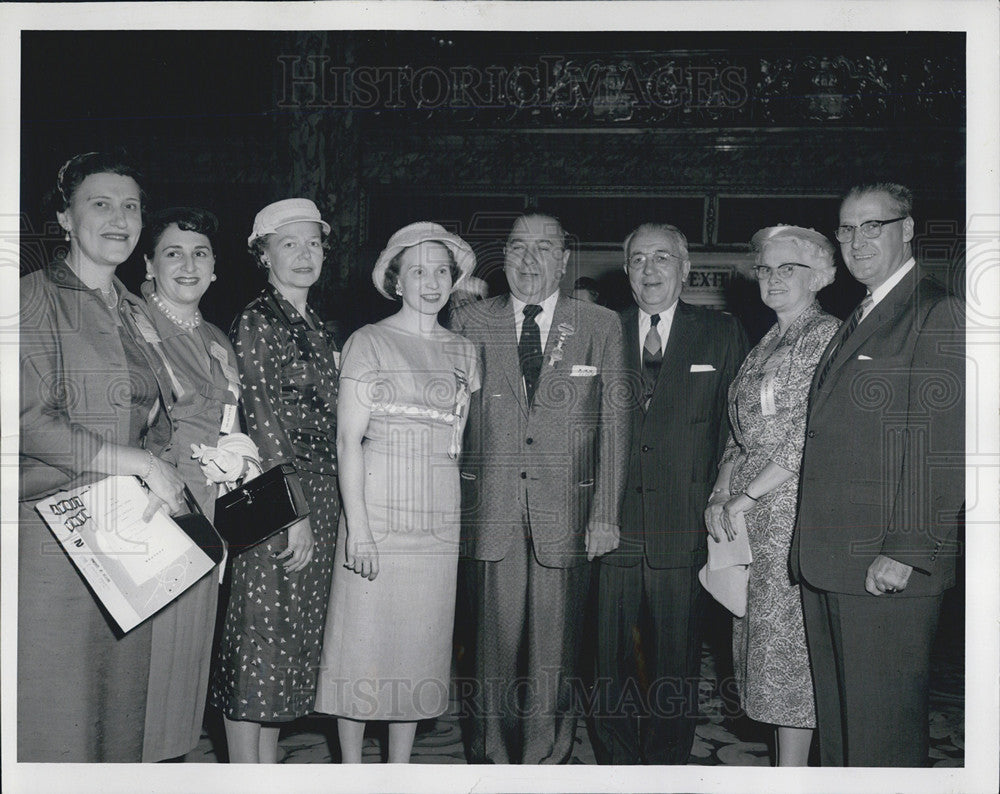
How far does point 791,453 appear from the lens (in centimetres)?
276

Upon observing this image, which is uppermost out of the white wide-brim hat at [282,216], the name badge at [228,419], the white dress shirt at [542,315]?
the white wide-brim hat at [282,216]

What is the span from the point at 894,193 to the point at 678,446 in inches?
41.0

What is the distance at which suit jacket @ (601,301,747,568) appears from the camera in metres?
2.85

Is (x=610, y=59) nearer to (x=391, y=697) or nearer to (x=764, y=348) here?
(x=764, y=348)

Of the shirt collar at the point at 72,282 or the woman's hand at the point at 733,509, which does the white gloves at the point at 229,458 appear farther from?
the woman's hand at the point at 733,509

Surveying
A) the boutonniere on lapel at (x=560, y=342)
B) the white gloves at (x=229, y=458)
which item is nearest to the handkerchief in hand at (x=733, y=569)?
the boutonniere on lapel at (x=560, y=342)

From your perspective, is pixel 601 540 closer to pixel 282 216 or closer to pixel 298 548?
pixel 298 548

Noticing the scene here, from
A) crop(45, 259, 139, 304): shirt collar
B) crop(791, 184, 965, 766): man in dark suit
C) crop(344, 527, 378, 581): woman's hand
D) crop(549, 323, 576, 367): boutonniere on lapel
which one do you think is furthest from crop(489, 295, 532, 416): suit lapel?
crop(45, 259, 139, 304): shirt collar

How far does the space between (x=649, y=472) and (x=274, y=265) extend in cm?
133

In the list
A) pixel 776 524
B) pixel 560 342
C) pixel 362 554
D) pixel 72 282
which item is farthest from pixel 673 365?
pixel 72 282

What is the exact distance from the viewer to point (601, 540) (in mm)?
2840

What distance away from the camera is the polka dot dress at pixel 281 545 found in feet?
8.84

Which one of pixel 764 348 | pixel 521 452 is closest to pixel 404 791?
pixel 521 452

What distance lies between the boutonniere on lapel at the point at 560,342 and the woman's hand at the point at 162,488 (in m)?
1.20
